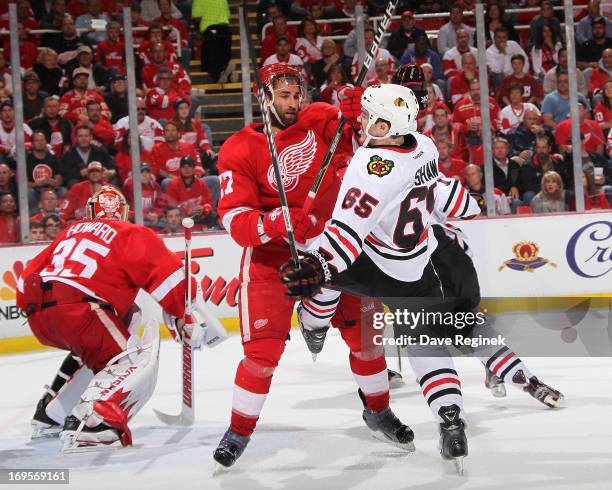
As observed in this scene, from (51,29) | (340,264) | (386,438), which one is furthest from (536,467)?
(51,29)

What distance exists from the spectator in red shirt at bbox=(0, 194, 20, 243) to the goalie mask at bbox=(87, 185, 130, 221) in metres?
2.61

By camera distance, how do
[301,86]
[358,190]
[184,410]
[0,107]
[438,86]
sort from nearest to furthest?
[358,190], [301,86], [184,410], [0,107], [438,86]

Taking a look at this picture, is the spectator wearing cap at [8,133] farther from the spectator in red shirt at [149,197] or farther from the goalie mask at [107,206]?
the goalie mask at [107,206]

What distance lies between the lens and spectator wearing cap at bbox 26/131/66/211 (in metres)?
6.89

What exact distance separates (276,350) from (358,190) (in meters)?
0.65

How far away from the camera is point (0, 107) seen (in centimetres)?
706

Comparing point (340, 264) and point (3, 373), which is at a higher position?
point (340, 264)

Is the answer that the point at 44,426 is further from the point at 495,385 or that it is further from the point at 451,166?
the point at 451,166

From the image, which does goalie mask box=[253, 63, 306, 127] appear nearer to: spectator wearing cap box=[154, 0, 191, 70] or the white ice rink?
the white ice rink

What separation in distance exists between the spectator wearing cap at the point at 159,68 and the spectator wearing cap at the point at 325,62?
3.05 ft

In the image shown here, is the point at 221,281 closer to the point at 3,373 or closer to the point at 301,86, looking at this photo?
the point at 3,373

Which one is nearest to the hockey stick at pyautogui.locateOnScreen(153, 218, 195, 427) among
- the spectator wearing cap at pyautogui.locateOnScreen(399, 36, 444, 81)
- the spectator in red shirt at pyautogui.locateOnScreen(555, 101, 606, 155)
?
the spectator in red shirt at pyautogui.locateOnScreen(555, 101, 606, 155)

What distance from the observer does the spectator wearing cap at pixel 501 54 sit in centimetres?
762

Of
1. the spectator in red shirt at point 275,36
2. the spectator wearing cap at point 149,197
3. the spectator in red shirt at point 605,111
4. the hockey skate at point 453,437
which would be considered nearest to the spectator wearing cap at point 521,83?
the spectator in red shirt at point 605,111
